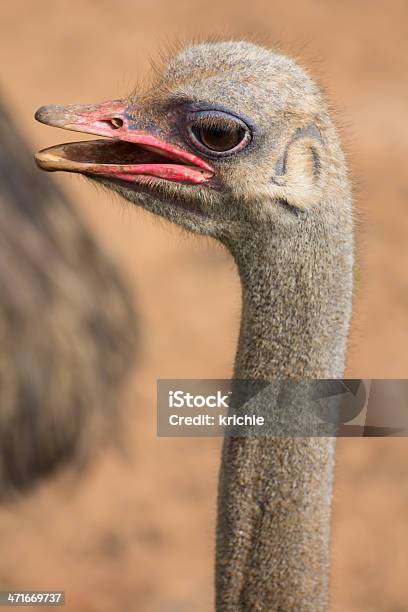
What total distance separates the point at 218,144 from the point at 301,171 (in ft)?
0.37

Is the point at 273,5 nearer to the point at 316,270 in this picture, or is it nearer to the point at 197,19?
the point at 197,19

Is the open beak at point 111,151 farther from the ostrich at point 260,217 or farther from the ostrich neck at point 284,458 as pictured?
the ostrich neck at point 284,458

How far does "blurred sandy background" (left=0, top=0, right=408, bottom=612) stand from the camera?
3684 mm

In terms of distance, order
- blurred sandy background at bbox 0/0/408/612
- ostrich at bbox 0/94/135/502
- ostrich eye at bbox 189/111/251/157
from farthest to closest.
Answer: blurred sandy background at bbox 0/0/408/612 → ostrich at bbox 0/94/135/502 → ostrich eye at bbox 189/111/251/157

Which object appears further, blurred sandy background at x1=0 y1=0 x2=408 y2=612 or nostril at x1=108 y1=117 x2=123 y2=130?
blurred sandy background at x1=0 y1=0 x2=408 y2=612

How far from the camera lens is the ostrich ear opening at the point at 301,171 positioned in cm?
145

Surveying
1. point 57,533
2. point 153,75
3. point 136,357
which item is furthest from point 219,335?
point 153,75

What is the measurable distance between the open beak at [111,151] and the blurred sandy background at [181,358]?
0.70 feet

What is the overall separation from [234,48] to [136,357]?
2607mm

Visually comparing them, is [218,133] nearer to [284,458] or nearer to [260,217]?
[260,217]

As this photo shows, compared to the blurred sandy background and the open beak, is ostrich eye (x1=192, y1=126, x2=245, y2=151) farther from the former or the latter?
the blurred sandy background

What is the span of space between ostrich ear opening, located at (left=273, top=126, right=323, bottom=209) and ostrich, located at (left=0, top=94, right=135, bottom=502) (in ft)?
6.44

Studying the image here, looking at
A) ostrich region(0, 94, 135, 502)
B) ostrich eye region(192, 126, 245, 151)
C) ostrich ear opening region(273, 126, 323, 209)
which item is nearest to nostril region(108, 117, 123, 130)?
ostrich eye region(192, 126, 245, 151)

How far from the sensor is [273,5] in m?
8.20
